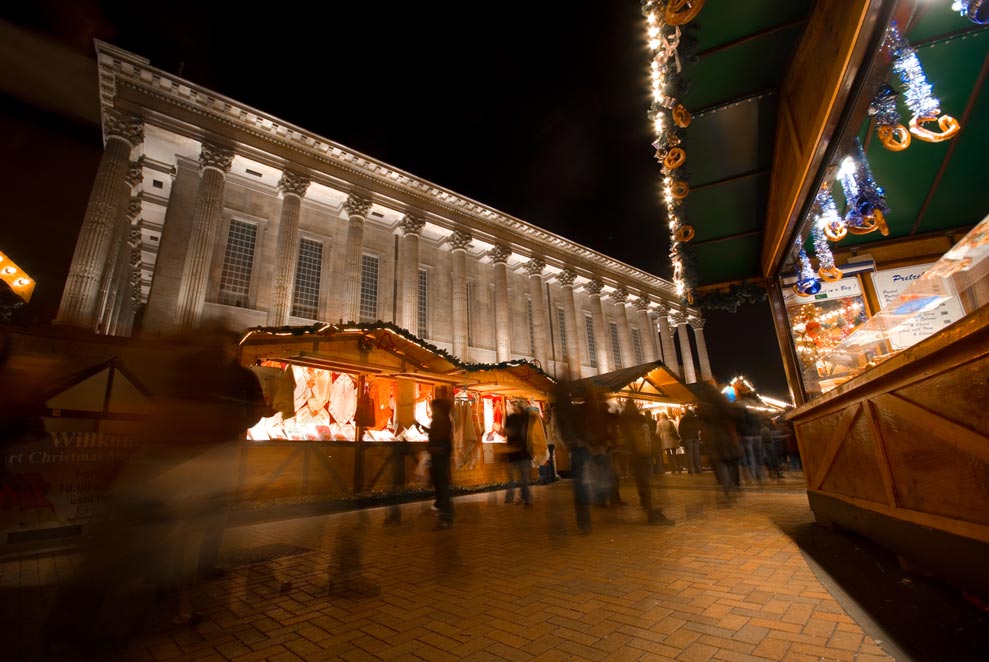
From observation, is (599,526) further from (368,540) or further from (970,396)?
(970,396)

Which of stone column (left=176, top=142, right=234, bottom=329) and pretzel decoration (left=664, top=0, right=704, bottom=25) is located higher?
stone column (left=176, top=142, right=234, bottom=329)

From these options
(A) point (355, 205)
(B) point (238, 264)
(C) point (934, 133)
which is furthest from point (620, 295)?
(C) point (934, 133)

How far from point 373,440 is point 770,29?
33.7ft

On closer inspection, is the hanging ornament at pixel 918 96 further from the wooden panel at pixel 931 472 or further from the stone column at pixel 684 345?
the stone column at pixel 684 345

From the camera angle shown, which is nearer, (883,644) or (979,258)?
(883,644)

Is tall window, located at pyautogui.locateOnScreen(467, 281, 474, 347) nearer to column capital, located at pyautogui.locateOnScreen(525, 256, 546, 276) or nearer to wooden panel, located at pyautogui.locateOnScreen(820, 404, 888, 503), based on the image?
column capital, located at pyautogui.locateOnScreen(525, 256, 546, 276)

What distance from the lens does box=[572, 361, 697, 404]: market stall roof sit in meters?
13.1

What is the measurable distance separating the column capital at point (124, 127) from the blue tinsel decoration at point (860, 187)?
75.1 ft

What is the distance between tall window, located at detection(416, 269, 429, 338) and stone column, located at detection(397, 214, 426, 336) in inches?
77.6

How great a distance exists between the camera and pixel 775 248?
5809 mm

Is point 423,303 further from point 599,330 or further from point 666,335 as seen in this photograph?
point 666,335

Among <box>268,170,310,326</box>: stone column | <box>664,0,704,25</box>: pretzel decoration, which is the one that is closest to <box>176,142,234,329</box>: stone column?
<box>268,170,310,326</box>: stone column

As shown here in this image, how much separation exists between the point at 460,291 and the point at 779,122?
1963cm

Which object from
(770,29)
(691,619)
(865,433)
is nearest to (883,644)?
(691,619)
